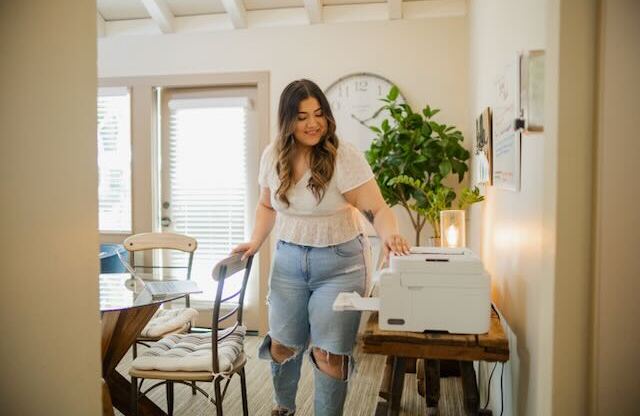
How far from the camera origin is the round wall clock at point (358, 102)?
12.9 feet

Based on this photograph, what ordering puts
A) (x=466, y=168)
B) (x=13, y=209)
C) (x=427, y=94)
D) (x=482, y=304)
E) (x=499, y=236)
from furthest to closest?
(x=427, y=94)
(x=466, y=168)
(x=499, y=236)
(x=482, y=304)
(x=13, y=209)

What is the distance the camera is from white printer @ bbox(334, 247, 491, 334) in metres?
1.72

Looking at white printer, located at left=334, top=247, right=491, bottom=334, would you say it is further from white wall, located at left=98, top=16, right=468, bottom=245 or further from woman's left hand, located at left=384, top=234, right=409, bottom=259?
white wall, located at left=98, top=16, right=468, bottom=245

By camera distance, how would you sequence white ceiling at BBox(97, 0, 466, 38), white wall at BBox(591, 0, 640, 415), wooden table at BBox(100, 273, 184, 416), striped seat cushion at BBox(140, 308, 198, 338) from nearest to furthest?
white wall at BBox(591, 0, 640, 415)
wooden table at BBox(100, 273, 184, 416)
striped seat cushion at BBox(140, 308, 198, 338)
white ceiling at BBox(97, 0, 466, 38)

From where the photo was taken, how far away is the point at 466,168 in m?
3.42

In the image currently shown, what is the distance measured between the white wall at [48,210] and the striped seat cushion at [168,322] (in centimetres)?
174

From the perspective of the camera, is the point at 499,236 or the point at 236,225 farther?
the point at 236,225

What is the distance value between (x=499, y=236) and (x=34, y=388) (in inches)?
76.9

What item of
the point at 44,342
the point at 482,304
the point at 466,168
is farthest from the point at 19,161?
the point at 466,168

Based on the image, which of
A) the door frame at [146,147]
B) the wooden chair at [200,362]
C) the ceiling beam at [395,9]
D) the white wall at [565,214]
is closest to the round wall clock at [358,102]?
the ceiling beam at [395,9]

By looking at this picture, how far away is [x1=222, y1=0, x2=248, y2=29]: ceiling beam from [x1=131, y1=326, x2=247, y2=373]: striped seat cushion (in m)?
2.51

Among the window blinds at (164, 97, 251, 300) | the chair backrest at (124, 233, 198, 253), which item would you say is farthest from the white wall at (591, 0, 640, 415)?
the window blinds at (164, 97, 251, 300)

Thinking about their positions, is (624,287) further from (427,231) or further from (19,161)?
(427,231)

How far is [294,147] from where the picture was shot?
2078 millimetres
